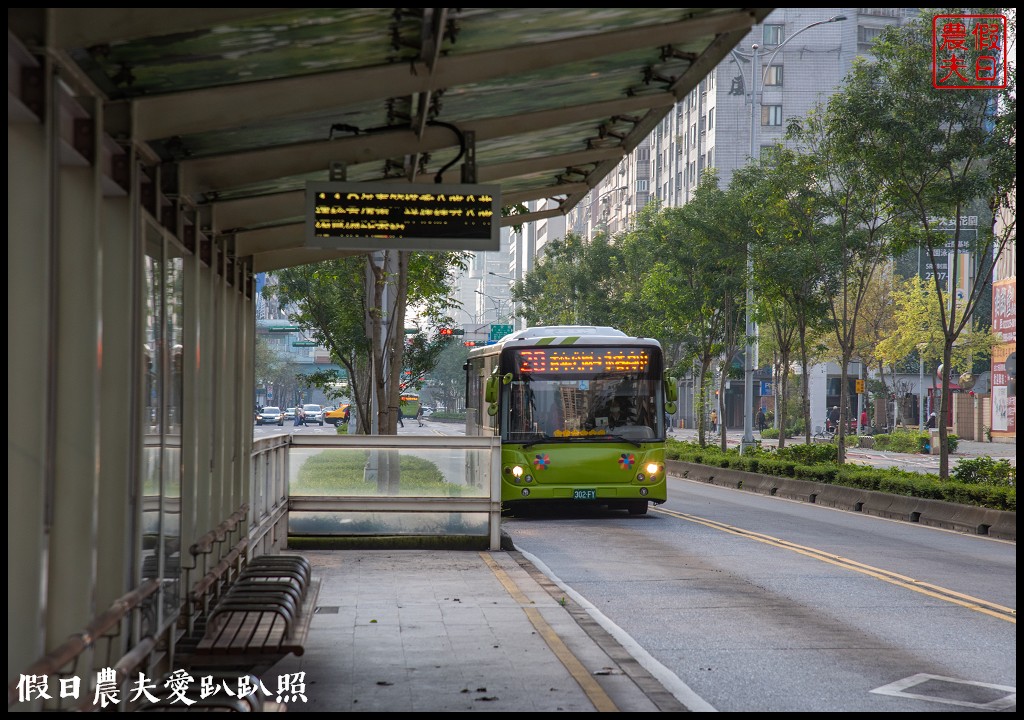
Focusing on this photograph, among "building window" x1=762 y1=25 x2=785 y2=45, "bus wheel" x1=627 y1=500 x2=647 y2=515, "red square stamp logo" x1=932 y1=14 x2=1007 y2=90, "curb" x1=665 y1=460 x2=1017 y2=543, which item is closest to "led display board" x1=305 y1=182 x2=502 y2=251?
"curb" x1=665 y1=460 x2=1017 y2=543

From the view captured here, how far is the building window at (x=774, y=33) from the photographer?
87500mm

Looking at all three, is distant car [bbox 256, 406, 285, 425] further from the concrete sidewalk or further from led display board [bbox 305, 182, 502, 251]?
led display board [bbox 305, 182, 502, 251]

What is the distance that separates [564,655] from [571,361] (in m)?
13.5

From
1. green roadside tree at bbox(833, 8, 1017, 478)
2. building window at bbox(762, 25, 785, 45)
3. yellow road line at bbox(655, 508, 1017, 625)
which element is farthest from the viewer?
building window at bbox(762, 25, 785, 45)

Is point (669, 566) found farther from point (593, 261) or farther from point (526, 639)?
point (593, 261)

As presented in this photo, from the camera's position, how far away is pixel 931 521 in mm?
23578

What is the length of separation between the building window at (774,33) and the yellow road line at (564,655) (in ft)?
257

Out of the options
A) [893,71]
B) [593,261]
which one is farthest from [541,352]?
[593,261]

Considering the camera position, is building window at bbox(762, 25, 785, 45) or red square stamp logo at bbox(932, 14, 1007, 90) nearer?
red square stamp logo at bbox(932, 14, 1007, 90)

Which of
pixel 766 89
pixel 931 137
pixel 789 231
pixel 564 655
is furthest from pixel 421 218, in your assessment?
pixel 766 89

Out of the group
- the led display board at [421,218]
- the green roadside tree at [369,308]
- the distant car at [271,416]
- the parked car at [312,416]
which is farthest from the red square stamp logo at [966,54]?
the parked car at [312,416]

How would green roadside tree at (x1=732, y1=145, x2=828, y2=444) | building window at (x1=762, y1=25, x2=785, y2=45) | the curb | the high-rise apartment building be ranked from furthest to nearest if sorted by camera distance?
building window at (x1=762, y1=25, x2=785, y2=45), the high-rise apartment building, green roadside tree at (x1=732, y1=145, x2=828, y2=444), the curb

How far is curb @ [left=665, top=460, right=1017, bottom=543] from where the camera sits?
21.4m

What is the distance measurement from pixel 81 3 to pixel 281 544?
12.2m
